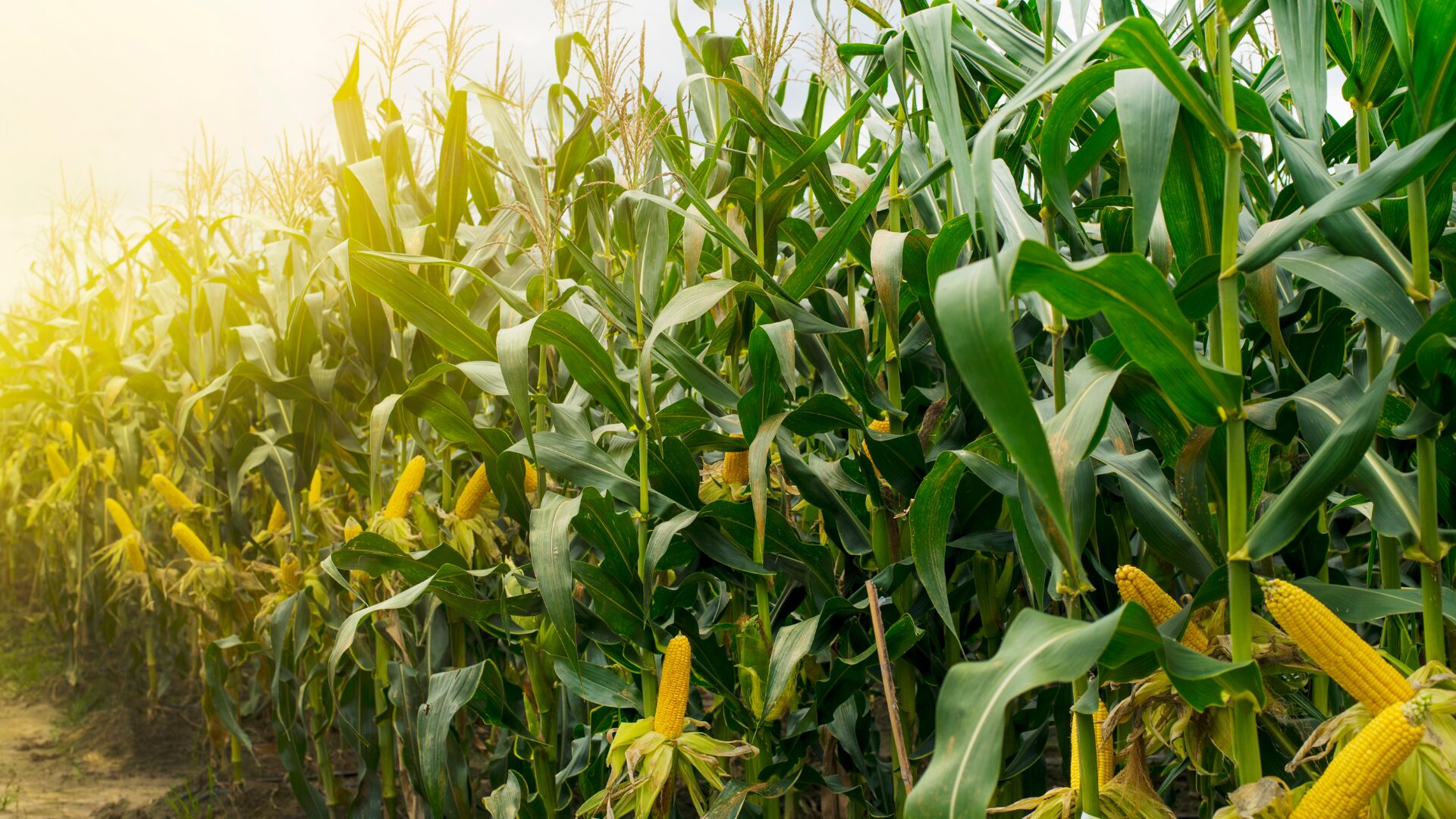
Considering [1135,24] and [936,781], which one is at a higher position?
[1135,24]

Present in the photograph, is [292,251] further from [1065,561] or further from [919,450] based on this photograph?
[1065,561]

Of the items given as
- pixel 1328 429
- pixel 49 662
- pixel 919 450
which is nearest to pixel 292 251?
pixel 919 450

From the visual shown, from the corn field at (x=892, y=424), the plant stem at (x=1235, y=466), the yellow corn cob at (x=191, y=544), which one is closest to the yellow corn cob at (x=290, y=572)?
the corn field at (x=892, y=424)

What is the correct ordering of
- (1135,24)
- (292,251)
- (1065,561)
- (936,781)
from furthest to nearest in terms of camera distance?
(292,251) < (1065,561) < (1135,24) < (936,781)

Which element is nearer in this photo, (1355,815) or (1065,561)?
(1355,815)

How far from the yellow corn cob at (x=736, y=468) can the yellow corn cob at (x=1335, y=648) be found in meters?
1.08

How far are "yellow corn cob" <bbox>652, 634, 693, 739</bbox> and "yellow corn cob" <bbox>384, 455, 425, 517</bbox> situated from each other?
102 centimetres

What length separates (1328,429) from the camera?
111cm

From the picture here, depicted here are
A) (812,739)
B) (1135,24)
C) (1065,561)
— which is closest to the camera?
(1135,24)

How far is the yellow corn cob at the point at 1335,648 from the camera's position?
97 cm

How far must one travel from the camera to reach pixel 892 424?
186cm

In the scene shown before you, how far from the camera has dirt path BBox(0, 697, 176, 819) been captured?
146 inches

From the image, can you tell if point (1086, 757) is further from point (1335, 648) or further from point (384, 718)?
point (384, 718)

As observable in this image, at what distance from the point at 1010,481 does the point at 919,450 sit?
36cm
